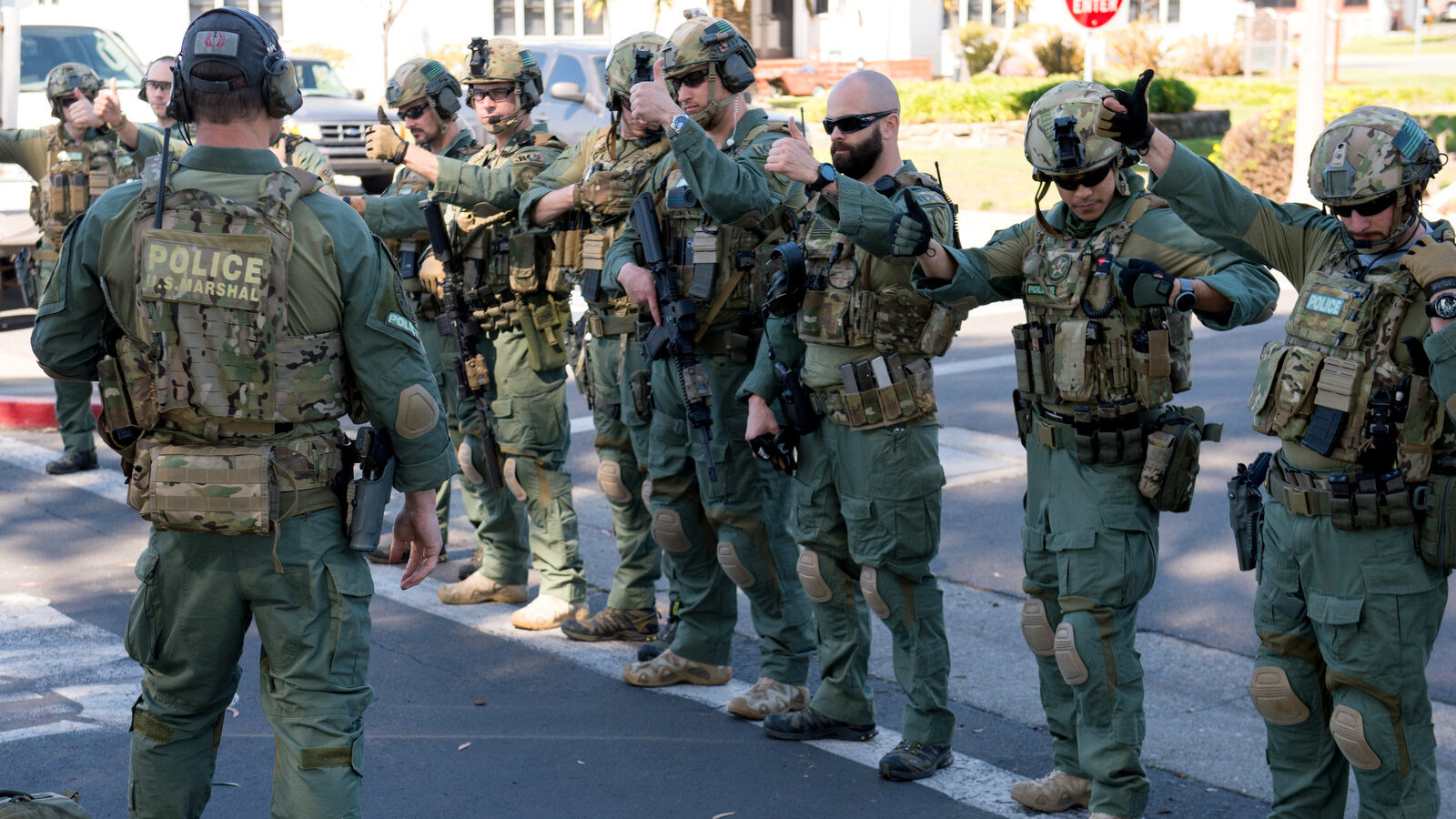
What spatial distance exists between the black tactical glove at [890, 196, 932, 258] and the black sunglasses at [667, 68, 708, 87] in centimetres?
132

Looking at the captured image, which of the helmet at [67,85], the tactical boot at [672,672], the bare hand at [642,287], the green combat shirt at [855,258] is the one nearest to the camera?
the green combat shirt at [855,258]

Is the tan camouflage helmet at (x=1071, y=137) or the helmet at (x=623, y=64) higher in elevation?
the helmet at (x=623, y=64)

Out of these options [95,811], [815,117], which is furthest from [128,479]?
[815,117]

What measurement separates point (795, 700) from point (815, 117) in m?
24.2

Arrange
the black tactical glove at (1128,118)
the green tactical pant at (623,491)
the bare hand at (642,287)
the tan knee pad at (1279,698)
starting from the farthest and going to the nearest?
the green tactical pant at (623,491)
the bare hand at (642,287)
the tan knee pad at (1279,698)
the black tactical glove at (1128,118)

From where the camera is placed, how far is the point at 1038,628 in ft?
15.4

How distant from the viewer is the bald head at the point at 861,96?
4918 millimetres

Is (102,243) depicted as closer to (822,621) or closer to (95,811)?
(95,811)

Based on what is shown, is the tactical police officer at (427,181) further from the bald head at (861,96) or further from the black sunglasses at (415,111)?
the bald head at (861,96)

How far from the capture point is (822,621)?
5.26 m

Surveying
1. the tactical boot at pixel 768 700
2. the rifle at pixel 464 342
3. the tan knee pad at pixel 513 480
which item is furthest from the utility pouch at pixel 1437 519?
the rifle at pixel 464 342

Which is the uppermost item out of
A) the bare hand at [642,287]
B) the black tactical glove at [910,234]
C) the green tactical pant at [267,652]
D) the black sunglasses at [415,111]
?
the black sunglasses at [415,111]

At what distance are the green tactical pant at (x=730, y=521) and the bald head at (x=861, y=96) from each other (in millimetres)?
1156

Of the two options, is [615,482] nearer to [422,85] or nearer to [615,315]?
[615,315]
